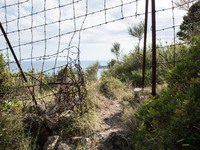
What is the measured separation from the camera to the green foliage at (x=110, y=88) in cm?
740

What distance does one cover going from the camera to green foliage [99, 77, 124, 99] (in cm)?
740

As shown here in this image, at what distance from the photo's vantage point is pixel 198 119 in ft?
9.04

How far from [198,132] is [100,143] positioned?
204 centimetres

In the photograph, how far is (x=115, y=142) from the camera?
176 inches

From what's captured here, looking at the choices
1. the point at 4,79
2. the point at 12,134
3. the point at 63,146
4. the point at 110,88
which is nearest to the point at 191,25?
the point at 110,88

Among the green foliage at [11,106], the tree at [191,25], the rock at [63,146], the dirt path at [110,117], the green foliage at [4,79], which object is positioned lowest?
the rock at [63,146]

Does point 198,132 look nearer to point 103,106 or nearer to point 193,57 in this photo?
point 193,57

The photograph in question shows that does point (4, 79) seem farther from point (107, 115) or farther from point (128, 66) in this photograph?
point (128, 66)


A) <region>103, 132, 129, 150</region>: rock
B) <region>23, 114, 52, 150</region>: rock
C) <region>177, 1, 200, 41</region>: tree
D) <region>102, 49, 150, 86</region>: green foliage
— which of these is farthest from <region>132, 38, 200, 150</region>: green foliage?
<region>102, 49, 150, 86</region>: green foliage

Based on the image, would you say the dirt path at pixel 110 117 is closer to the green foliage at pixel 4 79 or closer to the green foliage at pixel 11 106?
the green foliage at pixel 11 106

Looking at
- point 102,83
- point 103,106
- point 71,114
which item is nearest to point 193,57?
point 71,114

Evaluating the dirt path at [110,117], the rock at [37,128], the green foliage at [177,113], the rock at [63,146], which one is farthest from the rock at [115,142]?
the rock at [37,128]

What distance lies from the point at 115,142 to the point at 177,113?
1731 mm

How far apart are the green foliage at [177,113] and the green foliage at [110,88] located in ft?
11.9
